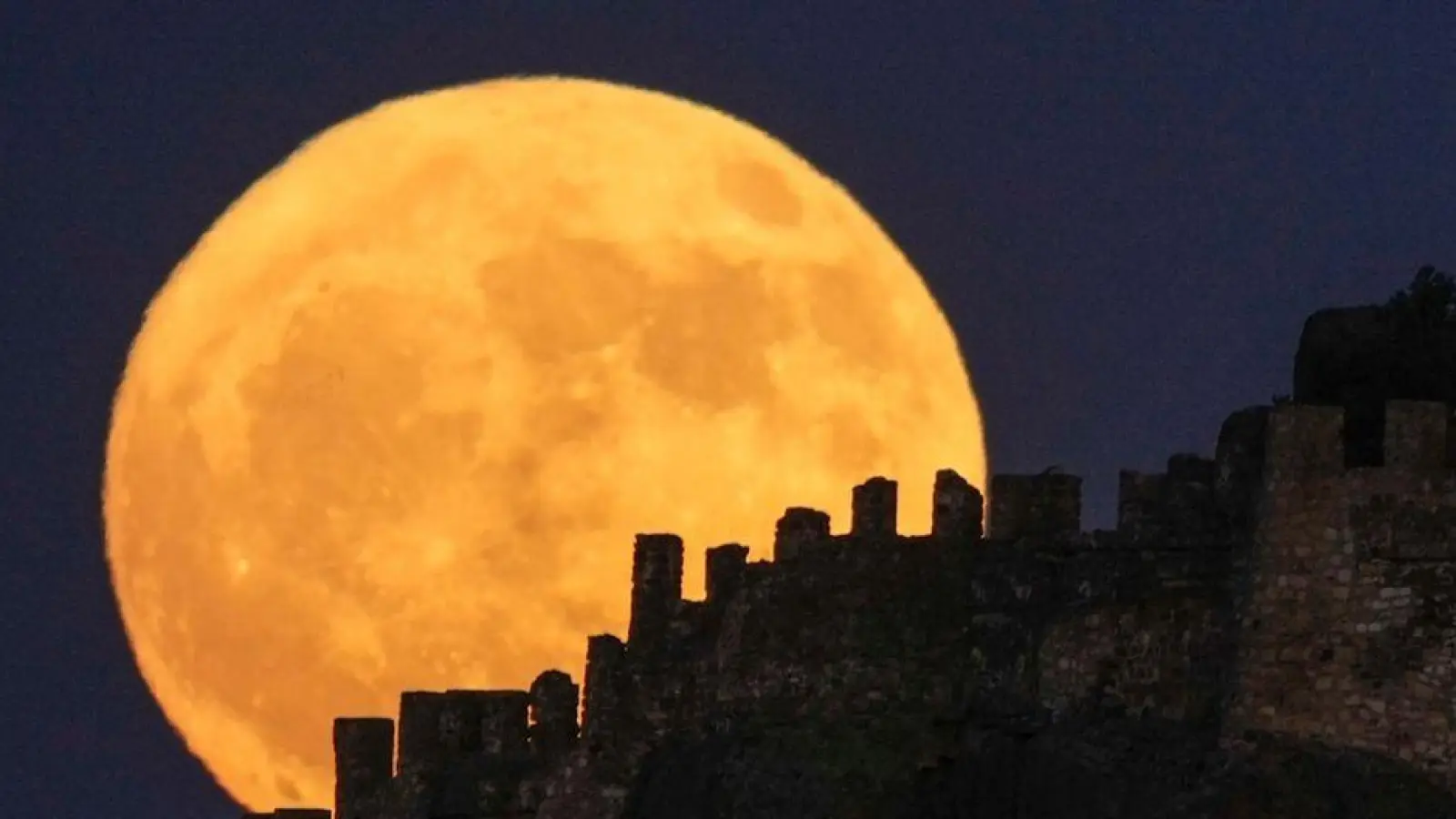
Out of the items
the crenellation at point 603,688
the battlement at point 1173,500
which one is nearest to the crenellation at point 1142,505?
the battlement at point 1173,500

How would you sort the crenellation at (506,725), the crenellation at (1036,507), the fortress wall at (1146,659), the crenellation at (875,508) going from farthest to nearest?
the crenellation at (506,725), the crenellation at (875,508), the crenellation at (1036,507), the fortress wall at (1146,659)

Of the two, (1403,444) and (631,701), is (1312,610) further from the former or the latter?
(631,701)

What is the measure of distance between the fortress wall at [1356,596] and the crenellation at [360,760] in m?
25.2

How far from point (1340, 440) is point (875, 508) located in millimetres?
15311

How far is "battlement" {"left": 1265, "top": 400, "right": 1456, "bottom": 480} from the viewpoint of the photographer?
6106 cm

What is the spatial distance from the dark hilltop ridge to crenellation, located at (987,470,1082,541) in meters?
0.05

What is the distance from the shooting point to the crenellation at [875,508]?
76.1m

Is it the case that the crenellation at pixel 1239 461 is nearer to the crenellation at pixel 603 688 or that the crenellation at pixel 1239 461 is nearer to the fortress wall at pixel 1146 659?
the fortress wall at pixel 1146 659

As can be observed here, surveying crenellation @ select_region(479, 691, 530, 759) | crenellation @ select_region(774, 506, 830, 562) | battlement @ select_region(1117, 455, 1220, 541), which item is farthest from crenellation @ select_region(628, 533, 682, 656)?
battlement @ select_region(1117, 455, 1220, 541)

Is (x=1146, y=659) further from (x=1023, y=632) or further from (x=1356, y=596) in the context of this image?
(x=1023, y=632)

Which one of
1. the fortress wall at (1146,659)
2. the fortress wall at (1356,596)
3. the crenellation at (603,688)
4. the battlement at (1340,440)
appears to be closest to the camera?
the fortress wall at (1356,596)

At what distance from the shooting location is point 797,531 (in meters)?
77.8

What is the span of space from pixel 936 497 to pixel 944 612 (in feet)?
8.83

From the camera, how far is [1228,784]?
201 ft
